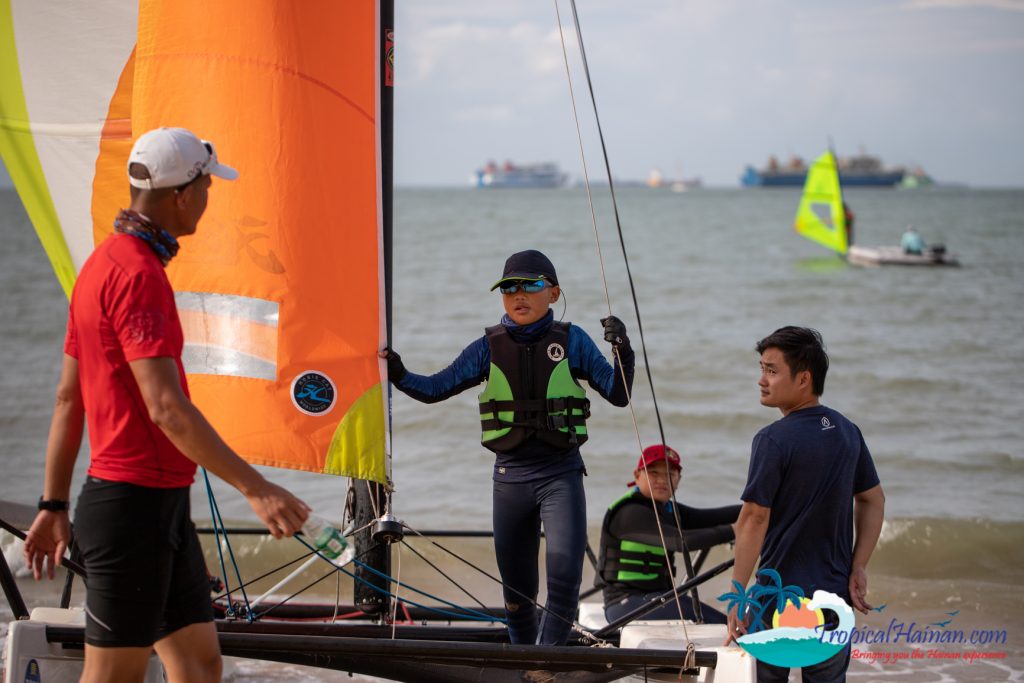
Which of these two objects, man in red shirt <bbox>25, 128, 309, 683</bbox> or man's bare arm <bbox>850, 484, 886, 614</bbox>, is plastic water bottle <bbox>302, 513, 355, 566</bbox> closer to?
man in red shirt <bbox>25, 128, 309, 683</bbox>

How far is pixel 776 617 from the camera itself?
129 inches

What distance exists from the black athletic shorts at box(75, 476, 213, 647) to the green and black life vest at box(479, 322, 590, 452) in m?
1.63

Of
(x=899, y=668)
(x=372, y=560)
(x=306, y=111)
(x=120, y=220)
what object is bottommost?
(x=899, y=668)

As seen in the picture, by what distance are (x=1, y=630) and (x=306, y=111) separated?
325 cm

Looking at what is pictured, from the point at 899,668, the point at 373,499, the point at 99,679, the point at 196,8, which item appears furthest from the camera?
the point at 899,668

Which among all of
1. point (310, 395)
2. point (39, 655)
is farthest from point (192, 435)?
point (310, 395)

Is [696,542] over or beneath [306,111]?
beneath

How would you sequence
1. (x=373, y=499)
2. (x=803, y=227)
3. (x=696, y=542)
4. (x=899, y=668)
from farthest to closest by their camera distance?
(x=803, y=227), (x=899, y=668), (x=696, y=542), (x=373, y=499)

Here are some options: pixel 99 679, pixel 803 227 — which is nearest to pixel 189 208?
pixel 99 679

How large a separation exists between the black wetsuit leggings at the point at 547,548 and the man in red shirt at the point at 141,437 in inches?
61.0

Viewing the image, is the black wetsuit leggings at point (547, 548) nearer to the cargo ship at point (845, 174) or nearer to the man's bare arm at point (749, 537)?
the man's bare arm at point (749, 537)

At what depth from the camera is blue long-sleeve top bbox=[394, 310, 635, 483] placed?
13.0ft

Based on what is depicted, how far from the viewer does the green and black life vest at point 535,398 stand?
3.96m

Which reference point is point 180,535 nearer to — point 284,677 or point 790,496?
point 790,496
